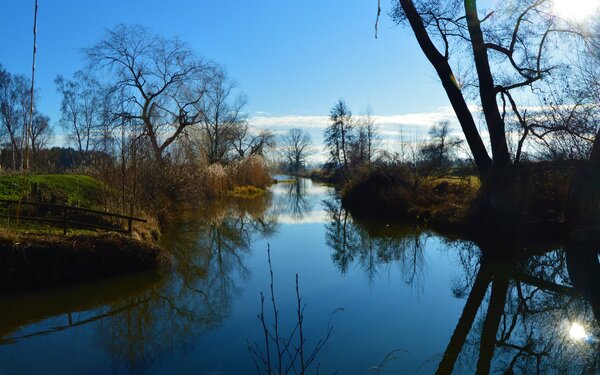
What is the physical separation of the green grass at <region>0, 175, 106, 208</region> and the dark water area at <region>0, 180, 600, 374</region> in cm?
376

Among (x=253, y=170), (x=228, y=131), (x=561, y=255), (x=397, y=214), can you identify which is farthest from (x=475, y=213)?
(x=228, y=131)

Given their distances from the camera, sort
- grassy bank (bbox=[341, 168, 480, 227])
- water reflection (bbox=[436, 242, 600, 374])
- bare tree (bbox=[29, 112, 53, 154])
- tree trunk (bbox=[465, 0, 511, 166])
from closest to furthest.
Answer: water reflection (bbox=[436, 242, 600, 374]) < tree trunk (bbox=[465, 0, 511, 166]) < grassy bank (bbox=[341, 168, 480, 227]) < bare tree (bbox=[29, 112, 53, 154])

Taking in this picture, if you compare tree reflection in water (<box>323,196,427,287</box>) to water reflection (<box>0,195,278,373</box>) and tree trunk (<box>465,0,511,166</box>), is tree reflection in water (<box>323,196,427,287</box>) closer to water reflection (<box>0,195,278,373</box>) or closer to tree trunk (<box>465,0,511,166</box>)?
water reflection (<box>0,195,278,373</box>)

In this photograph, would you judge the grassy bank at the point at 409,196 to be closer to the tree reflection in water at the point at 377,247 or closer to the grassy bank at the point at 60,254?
the tree reflection in water at the point at 377,247

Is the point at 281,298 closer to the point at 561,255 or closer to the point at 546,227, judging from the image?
the point at 561,255

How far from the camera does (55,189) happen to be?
13328 mm

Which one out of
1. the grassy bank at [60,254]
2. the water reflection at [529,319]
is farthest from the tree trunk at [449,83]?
the grassy bank at [60,254]

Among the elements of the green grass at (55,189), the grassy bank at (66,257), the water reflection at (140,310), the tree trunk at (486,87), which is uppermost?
the tree trunk at (486,87)

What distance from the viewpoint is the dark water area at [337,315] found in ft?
17.4

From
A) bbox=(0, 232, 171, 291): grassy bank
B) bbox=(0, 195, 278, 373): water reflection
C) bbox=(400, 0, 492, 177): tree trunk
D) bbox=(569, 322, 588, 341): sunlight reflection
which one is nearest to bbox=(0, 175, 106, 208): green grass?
bbox=(0, 232, 171, 291): grassy bank

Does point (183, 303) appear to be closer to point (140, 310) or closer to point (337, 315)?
point (140, 310)

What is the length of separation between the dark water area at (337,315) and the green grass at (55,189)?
12.3 ft

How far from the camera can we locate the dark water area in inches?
209

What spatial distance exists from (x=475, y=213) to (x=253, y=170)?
25628 millimetres
